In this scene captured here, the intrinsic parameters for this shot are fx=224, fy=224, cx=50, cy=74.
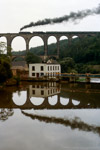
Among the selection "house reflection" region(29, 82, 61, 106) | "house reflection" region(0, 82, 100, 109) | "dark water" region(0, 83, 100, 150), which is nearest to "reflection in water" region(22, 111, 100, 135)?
"dark water" region(0, 83, 100, 150)

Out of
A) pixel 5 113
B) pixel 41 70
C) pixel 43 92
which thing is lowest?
pixel 43 92

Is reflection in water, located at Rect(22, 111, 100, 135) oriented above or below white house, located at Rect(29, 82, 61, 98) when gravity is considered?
above

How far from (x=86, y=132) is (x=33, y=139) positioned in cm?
224

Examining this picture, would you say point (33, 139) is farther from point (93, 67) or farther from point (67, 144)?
point (93, 67)

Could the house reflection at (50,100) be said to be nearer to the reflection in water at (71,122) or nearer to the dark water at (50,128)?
the dark water at (50,128)

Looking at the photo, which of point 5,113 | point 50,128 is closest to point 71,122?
point 50,128

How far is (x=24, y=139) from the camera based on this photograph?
8.62m

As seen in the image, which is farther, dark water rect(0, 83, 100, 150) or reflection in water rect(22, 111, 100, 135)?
reflection in water rect(22, 111, 100, 135)

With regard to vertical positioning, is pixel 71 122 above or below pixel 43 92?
above

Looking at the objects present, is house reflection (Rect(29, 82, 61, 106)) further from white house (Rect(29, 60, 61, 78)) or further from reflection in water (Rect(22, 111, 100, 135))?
white house (Rect(29, 60, 61, 78))

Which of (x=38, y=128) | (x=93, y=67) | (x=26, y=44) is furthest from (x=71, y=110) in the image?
(x=26, y=44)

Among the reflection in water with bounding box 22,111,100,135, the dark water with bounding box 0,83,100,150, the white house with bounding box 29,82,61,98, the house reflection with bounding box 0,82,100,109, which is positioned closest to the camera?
the dark water with bounding box 0,83,100,150

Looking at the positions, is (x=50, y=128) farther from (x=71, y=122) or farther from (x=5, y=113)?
(x=5, y=113)

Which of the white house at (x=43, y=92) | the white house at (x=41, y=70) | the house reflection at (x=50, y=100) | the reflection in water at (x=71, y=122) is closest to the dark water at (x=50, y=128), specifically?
the reflection in water at (x=71, y=122)
